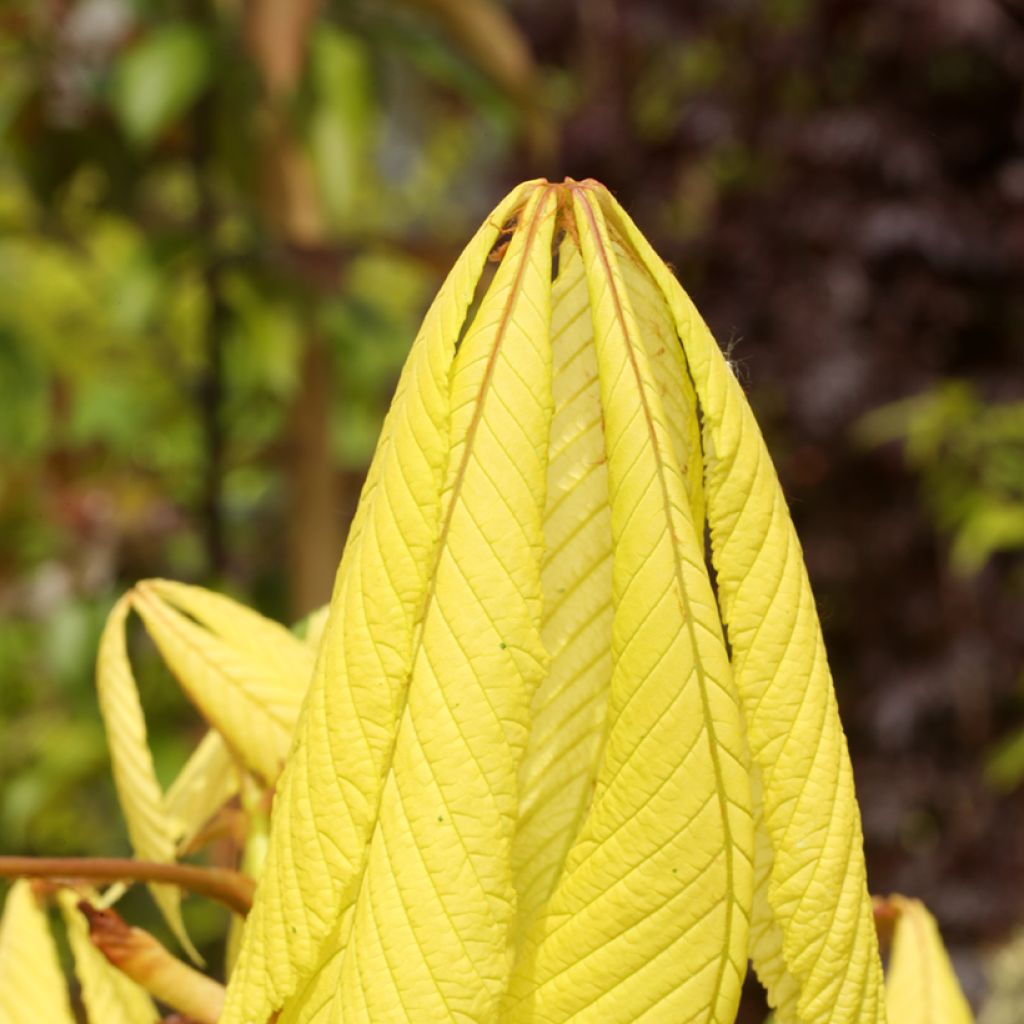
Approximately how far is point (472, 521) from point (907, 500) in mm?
2502

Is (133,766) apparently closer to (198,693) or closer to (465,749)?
(198,693)

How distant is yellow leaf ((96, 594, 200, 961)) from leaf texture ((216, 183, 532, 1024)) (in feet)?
0.46

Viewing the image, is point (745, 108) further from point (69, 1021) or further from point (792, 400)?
point (69, 1021)

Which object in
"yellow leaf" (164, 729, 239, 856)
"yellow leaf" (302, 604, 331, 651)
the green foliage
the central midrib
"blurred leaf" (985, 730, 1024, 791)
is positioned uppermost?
the green foliage

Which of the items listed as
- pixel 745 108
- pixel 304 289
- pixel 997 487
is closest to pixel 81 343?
pixel 304 289

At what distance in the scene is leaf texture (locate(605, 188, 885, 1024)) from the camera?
292 millimetres

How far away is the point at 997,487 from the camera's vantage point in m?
2.30

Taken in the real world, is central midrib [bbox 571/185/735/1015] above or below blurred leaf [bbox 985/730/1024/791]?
below

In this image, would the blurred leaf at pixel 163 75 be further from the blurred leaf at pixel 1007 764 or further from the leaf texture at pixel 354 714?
the blurred leaf at pixel 1007 764

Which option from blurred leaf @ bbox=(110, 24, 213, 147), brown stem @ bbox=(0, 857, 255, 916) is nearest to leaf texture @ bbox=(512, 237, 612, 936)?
brown stem @ bbox=(0, 857, 255, 916)

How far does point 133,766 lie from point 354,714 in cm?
19

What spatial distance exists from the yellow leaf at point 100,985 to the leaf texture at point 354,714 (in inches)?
3.9

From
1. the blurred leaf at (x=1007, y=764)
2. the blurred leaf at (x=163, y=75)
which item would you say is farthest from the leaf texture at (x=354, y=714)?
the blurred leaf at (x=1007, y=764)

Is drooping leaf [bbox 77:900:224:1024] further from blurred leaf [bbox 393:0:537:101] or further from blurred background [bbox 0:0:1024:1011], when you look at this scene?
blurred leaf [bbox 393:0:537:101]
